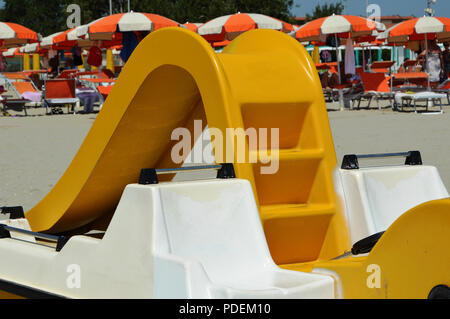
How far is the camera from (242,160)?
2992 millimetres

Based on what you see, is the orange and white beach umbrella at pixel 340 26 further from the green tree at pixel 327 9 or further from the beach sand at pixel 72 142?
the green tree at pixel 327 9

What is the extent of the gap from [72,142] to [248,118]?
8954 mm

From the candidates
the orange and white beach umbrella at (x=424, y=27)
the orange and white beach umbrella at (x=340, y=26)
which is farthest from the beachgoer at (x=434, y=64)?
the orange and white beach umbrella at (x=340, y=26)

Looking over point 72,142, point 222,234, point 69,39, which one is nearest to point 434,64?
point 69,39

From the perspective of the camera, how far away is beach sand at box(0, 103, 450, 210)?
24.2ft

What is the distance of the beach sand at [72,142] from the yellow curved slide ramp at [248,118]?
2455mm

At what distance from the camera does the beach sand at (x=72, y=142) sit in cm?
739

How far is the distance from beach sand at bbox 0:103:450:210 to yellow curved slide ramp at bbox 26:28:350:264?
8.05ft

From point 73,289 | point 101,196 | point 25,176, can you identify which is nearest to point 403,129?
point 25,176

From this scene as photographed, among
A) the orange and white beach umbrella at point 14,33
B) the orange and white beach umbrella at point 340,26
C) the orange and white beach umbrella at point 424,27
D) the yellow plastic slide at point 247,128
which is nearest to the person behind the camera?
the yellow plastic slide at point 247,128

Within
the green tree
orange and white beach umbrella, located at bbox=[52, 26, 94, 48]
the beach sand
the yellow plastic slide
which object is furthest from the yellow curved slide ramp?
the green tree

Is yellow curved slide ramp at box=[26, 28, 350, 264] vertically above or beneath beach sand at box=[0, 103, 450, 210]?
above

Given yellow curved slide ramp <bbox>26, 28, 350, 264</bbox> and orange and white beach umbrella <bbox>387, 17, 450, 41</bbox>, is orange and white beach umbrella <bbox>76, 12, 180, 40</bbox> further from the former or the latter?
yellow curved slide ramp <bbox>26, 28, 350, 264</bbox>

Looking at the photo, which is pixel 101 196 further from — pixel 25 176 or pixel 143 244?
pixel 25 176
